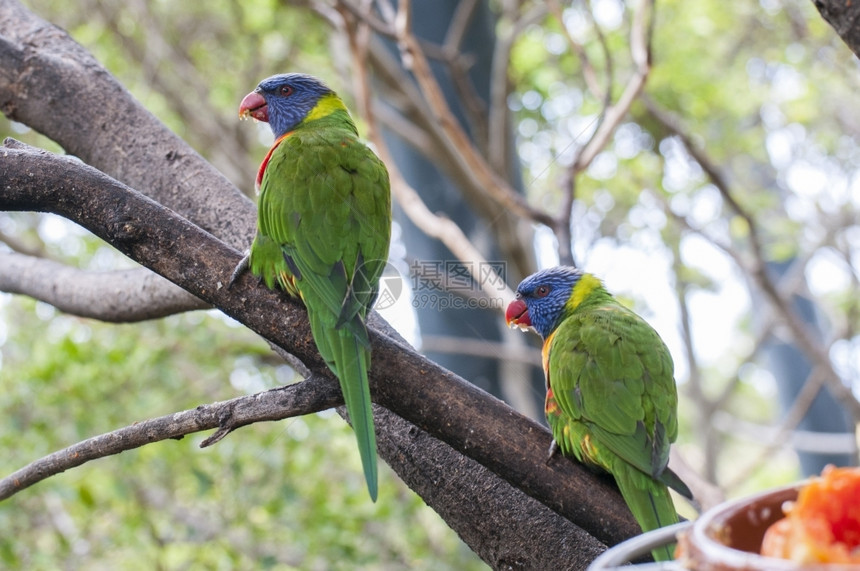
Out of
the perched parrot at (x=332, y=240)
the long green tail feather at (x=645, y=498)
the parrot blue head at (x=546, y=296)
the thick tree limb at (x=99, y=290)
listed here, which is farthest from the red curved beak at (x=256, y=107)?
the long green tail feather at (x=645, y=498)

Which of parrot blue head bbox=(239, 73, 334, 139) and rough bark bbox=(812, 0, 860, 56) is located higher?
parrot blue head bbox=(239, 73, 334, 139)

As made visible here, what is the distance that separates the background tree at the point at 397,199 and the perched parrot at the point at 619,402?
20cm

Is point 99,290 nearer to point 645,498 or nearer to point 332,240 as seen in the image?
point 332,240

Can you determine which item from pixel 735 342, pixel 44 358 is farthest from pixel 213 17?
pixel 735 342

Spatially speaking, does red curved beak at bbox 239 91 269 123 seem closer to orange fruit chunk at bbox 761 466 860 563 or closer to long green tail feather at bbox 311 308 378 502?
long green tail feather at bbox 311 308 378 502

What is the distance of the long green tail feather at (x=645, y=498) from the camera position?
161 cm

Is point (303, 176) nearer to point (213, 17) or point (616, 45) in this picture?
point (616, 45)

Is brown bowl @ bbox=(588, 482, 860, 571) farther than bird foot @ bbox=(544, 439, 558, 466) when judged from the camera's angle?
No

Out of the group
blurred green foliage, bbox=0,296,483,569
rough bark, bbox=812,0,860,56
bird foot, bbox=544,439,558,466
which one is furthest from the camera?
blurred green foliage, bbox=0,296,483,569

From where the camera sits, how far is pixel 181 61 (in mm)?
5145

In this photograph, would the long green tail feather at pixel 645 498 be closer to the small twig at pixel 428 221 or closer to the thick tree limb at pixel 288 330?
the thick tree limb at pixel 288 330

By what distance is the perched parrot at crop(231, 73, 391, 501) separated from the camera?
1.46m

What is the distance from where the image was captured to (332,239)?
5.64ft

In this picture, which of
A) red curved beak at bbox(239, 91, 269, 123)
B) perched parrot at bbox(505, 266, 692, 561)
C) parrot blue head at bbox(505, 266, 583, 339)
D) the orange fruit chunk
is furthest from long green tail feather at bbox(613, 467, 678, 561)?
red curved beak at bbox(239, 91, 269, 123)
